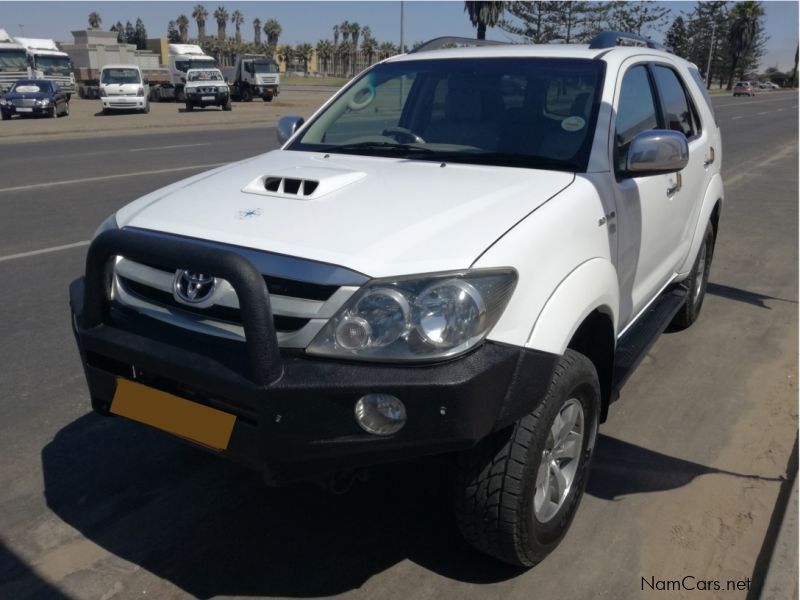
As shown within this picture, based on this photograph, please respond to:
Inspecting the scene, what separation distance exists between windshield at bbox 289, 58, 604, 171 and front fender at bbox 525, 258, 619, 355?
1.80 ft

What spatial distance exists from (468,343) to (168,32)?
423 feet

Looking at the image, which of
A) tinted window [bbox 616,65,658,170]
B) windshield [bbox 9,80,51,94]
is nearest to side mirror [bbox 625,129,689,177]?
tinted window [bbox 616,65,658,170]

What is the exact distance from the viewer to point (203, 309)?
2561mm

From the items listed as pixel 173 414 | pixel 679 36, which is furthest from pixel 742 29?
pixel 173 414

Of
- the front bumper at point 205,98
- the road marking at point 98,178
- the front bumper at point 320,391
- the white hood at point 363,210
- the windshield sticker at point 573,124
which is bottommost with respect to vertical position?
the front bumper at point 205,98

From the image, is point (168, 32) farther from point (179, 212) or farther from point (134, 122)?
point (179, 212)

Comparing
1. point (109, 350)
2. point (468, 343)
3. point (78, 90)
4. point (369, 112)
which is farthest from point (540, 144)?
point (78, 90)

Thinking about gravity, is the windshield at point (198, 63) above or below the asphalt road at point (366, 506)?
above

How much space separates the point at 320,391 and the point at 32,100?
90.1 feet

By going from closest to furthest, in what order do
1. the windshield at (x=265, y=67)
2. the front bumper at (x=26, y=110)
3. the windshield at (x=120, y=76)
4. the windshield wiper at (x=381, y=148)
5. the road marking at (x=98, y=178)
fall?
the windshield wiper at (x=381, y=148), the road marking at (x=98, y=178), the front bumper at (x=26, y=110), the windshield at (x=120, y=76), the windshield at (x=265, y=67)

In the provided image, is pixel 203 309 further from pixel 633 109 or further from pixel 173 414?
pixel 633 109

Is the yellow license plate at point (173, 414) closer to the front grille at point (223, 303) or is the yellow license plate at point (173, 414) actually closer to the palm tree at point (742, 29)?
the front grille at point (223, 303)

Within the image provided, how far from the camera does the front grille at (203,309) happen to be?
2404 millimetres

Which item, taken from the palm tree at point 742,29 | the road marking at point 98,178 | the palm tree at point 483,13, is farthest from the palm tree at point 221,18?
the road marking at point 98,178
